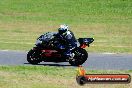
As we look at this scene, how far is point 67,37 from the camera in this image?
20.5 metres

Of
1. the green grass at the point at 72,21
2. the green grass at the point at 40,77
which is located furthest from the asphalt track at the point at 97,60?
the green grass at the point at 72,21

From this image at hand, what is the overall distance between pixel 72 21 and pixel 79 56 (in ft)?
69.2

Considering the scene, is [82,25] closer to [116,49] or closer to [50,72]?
[116,49]

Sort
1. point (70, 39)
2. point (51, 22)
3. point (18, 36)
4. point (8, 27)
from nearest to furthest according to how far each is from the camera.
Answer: point (70, 39)
point (18, 36)
point (8, 27)
point (51, 22)

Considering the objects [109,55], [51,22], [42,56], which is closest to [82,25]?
[51,22]

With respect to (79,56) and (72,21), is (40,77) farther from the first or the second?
(72,21)

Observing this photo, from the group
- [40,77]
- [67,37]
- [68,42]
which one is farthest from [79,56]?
[40,77]

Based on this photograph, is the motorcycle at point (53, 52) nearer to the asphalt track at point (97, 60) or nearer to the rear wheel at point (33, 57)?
the rear wheel at point (33, 57)

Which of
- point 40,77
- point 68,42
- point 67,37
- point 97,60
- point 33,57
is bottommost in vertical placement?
point 97,60

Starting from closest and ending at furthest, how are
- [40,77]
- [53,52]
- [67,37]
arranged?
[40,77] < [67,37] < [53,52]

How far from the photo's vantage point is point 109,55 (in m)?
23.8

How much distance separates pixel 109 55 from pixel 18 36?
1037 centimetres

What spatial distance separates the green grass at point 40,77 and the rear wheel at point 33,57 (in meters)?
1.20

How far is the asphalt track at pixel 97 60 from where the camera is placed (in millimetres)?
20578
